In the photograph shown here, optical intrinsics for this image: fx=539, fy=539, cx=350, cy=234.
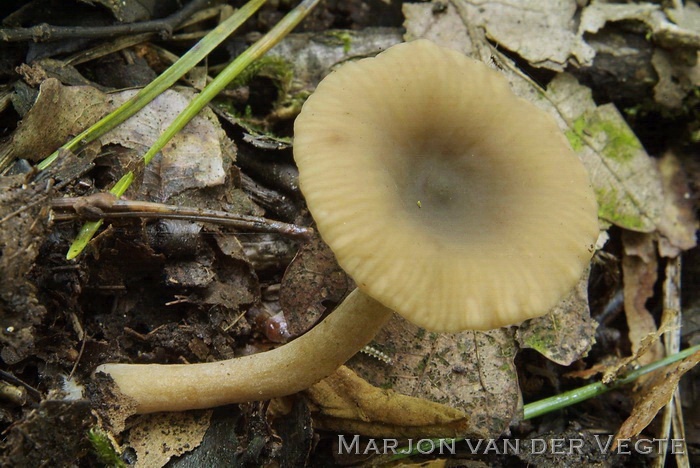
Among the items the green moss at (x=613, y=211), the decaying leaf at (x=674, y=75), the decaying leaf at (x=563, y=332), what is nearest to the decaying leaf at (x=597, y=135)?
the green moss at (x=613, y=211)

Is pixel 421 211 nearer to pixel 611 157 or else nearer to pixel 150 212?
pixel 150 212

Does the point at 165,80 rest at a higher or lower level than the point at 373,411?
higher

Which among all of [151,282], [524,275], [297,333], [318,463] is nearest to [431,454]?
[318,463]

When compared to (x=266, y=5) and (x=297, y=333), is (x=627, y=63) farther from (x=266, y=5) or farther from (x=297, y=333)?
(x=297, y=333)

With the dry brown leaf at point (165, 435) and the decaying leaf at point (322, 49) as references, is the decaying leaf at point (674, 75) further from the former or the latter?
the dry brown leaf at point (165, 435)

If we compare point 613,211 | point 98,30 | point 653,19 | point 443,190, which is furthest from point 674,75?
point 98,30

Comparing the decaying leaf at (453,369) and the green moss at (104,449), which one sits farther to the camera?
the decaying leaf at (453,369)
